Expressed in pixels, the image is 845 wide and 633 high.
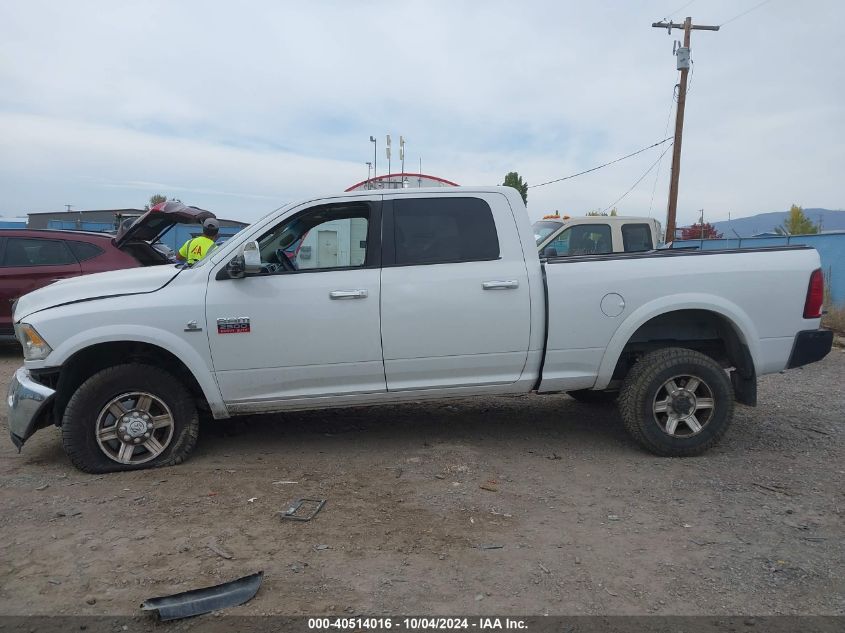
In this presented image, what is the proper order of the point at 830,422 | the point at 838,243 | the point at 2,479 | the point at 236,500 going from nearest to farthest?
the point at 236,500 → the point at 2,479 → the point at 830,422 → the point at 838,243

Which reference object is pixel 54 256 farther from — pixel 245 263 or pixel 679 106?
pixel 679 106

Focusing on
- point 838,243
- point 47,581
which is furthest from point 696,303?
point 838,243

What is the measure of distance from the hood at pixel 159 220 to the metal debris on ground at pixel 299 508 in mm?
4317

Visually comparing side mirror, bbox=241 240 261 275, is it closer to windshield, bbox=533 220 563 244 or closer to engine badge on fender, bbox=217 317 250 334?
engine badge on fender, bbox=217 317 250 334

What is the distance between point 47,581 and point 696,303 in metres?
4.27

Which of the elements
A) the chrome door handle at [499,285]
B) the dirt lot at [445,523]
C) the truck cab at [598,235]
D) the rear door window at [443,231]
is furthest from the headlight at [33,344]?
the truck cab at [598,235]

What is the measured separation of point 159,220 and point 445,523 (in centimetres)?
564

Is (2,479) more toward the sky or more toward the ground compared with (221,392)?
more toward the ground

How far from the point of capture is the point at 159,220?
7.76 meters

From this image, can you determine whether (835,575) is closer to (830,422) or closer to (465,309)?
(465,309)

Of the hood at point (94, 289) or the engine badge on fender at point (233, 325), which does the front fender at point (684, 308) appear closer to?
the engine badge on fender at point (233, 325)

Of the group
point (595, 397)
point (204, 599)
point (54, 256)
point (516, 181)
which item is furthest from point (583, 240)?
point (516, 181)

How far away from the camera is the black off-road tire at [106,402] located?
174 inches

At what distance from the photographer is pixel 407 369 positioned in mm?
4680
